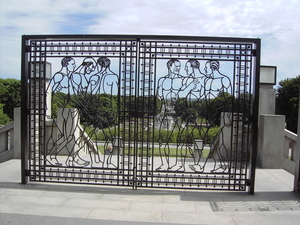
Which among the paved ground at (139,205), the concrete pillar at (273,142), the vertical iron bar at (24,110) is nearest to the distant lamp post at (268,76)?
the concrete pillar at (273,142)

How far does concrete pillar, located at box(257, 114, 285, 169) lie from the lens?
6.18 meters

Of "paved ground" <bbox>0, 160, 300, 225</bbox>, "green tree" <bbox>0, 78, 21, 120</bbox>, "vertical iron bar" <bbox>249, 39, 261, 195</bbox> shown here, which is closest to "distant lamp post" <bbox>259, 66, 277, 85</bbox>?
"vertical iron bar" <bbox>249, 39, 261, 195</bbox>

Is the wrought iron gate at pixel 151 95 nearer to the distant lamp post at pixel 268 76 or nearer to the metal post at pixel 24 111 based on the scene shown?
the metal post at pixel 24 111

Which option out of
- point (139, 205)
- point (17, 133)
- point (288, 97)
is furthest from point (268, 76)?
point (288, 97)

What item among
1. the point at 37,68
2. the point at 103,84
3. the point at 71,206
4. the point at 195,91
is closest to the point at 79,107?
the point at 103,84

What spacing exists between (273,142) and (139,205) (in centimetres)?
405

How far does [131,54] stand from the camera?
4.45 m

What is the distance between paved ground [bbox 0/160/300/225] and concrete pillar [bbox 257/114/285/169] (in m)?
1.31

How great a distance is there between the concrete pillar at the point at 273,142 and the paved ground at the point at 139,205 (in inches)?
51.6

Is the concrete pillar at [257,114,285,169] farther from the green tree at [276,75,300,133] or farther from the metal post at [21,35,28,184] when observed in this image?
the green tree at [276,75,300,133]

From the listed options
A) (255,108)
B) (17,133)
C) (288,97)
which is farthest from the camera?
(288,97)

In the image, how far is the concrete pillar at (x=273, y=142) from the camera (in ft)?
20.3

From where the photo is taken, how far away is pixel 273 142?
6195mm

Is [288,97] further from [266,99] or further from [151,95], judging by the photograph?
[151,95]
